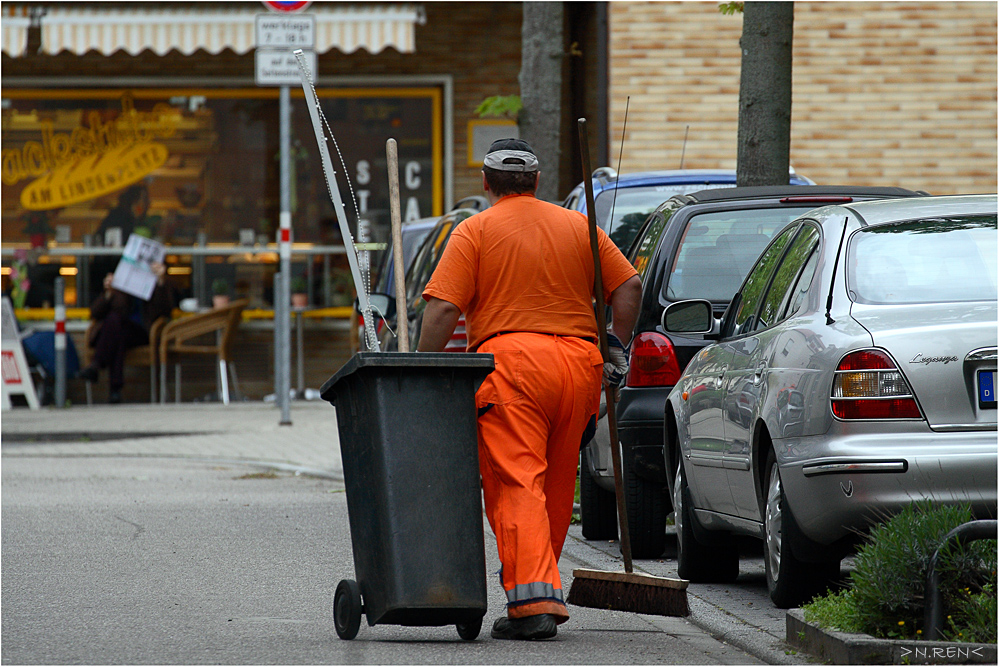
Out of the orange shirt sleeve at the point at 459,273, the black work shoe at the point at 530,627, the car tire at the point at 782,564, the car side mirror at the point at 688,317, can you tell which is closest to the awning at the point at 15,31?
the car side mirror at the point at 688,317

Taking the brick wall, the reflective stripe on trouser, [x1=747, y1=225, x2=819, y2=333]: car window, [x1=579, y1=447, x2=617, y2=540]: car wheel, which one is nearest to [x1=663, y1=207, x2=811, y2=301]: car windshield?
[x1=747, y1=225, x2=819, y2=333]: car window

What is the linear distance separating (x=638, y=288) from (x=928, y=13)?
11801mm

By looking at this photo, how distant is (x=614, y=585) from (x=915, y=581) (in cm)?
119

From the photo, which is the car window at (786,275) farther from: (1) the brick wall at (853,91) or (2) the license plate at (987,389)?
(1) the brick wall at (853,91)

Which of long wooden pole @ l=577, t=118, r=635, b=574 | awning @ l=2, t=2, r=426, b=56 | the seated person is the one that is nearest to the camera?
long wooden pole @ l=577, t=118, r=635, b=574

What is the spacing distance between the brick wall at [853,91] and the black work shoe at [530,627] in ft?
37.0

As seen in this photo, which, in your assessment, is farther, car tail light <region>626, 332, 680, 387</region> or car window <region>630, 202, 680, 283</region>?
car window <region>630, 202, 680, 283</region>

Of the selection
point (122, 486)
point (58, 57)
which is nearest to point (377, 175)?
point (58, 57)

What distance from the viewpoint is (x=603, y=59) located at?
53.3 feet

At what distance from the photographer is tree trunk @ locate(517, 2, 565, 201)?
43.4 feet

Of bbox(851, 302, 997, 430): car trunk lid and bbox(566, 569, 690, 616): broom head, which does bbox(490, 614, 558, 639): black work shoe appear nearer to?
bbox(566, 569, 690, 616): broom head

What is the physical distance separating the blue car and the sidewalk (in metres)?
3.11

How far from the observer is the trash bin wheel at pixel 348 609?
533 cm

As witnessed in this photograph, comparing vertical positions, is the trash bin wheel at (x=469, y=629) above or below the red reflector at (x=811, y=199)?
below
